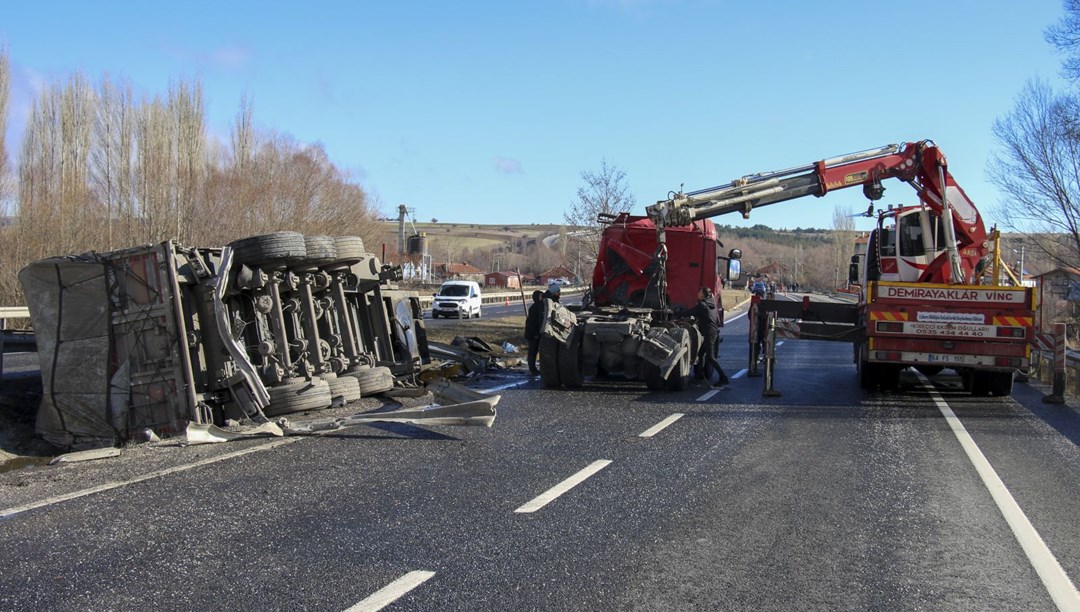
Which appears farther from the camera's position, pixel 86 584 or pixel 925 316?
pixel 925 316

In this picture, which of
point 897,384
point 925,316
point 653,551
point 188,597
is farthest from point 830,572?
point 897,384

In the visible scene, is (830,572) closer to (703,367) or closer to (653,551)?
(653,551)

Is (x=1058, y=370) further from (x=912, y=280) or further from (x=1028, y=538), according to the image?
(x=1028, y=538)

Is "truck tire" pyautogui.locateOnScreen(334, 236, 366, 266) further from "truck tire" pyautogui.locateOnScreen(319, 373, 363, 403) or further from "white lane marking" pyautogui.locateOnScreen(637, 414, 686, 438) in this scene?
"white lane marking" pyautogui.locateOnScreen(637, 414, 686, 438)

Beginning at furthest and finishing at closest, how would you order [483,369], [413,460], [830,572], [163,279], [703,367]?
[483,369] → [703,367] → [163,279] → [413,460] → [830,572]

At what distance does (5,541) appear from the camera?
5.39 meters

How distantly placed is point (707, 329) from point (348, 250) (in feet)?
20.9

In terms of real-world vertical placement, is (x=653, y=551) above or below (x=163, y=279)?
below

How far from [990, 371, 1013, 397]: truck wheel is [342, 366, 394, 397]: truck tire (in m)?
9.33

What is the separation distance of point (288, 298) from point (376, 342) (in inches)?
98.6

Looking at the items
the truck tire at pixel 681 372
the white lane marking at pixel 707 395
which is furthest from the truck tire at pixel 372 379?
the white lane marking at pixel 707 395

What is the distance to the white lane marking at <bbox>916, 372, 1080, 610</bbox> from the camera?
4871 millimetres

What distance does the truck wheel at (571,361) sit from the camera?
13789 mm

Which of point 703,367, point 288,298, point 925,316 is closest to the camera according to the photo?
point 288,298
